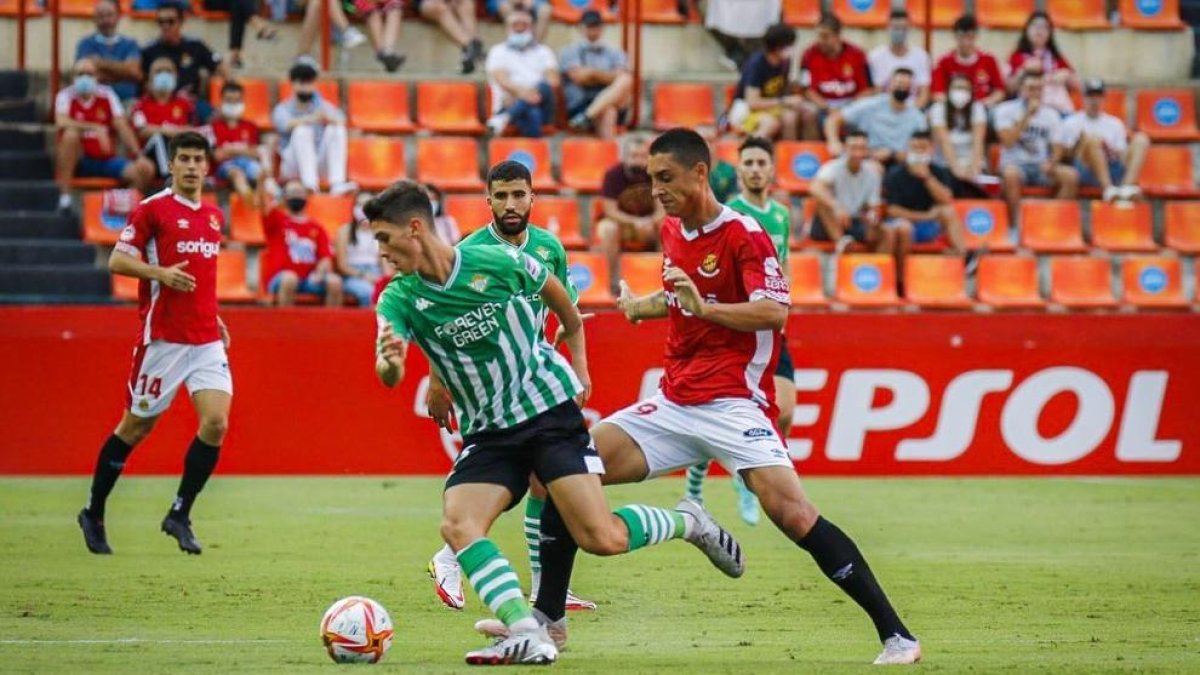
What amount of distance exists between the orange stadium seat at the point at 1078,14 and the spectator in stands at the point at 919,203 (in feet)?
15.3

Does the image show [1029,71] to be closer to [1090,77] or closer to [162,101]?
[1090,77]

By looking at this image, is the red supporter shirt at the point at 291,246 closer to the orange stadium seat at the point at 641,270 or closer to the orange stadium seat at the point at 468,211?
the orange stadium seat at the point at 468,211

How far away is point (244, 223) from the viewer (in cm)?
2097

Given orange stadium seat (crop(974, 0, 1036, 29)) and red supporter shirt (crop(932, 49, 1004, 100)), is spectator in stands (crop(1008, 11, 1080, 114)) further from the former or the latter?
orange stadium seat (crop(974, 0, 1036, 29))

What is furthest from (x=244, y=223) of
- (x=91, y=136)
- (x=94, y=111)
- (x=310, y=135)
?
A: (x=94, y=111)

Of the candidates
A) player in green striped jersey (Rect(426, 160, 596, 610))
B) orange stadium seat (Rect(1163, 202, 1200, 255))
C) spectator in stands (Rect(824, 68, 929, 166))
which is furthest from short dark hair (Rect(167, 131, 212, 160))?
orange stadium seat (Rect(1163, 202, 1200, 255))

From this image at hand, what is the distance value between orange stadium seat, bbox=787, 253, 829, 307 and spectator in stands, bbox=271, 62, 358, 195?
475 cm

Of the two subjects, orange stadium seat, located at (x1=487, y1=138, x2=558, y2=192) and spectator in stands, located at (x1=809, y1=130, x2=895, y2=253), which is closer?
spectator in stands, located at (x1=809, y1=130, x2=895, y2=253)

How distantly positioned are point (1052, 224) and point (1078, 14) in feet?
13.1

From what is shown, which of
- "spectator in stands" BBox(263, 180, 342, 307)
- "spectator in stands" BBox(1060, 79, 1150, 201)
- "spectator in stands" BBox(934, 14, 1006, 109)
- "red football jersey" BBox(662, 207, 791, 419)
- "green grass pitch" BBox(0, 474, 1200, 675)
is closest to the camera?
"green grass pitch" BBox(0, 474, 1200, 675)

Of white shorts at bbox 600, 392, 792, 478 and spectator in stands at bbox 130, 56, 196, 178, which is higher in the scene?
spectator in stands at bbox 130, 56, 196, 178

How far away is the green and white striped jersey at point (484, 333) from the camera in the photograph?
813 cm

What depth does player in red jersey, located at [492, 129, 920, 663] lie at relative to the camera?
8375 mm

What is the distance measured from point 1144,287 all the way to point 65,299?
38.5 feet
